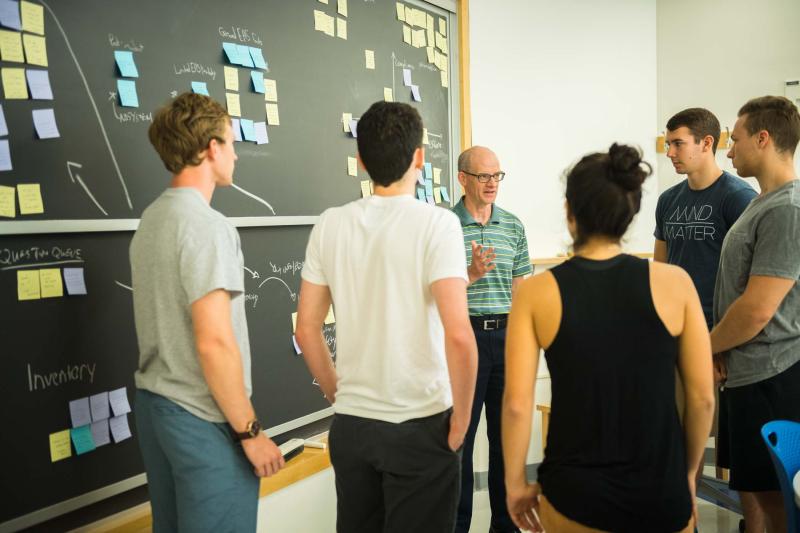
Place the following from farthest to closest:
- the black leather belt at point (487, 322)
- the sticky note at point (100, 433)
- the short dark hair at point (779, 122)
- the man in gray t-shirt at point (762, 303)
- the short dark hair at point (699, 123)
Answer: the short dark hair at point (699, 123)
the black leather belt at point (487, 322)
the short dark hair at point (779, 122)
the man in gray t-shirt at point (762, 303)
the sticky note at point (100, 433)

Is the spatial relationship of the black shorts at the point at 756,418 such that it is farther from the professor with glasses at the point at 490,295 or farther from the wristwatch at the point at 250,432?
the wristwatch at the point at 250,432

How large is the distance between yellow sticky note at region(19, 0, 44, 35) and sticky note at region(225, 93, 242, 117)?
0.67 m

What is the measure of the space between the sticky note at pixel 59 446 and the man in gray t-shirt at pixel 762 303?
2087mm

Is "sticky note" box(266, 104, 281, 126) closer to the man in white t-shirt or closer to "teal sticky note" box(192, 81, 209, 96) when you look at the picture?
"teal sticky note" box(192, 81, 209, 96)

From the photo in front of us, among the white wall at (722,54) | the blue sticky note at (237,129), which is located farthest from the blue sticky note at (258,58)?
the white wall at (722,54)

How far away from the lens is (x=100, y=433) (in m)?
1.93

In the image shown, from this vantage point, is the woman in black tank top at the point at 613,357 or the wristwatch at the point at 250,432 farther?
the wristwatch at the point at 250,432

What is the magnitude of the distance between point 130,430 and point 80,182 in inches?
29.9

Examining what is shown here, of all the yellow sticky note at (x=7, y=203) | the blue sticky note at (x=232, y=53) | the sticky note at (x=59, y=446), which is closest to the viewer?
the yellow sticky note at (x=7, y=203)

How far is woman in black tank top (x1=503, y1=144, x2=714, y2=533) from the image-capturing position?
4.43 feet

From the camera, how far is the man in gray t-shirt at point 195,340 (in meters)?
1.50

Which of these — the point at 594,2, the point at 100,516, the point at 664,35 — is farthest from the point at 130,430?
the point at 664,35

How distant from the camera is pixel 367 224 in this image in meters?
1.60

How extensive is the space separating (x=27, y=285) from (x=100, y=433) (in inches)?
19.3
